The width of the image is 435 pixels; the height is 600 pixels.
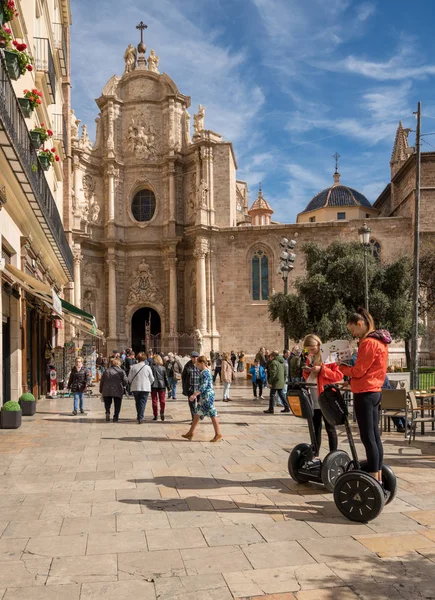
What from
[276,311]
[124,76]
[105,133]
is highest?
[124,76]

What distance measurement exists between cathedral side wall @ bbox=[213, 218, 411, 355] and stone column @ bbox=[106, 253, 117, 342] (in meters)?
6.54

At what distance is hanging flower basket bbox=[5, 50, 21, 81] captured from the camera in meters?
9.97

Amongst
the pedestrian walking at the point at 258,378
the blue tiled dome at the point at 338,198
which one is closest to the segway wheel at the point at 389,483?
the pedestrian walking at the point at 258,378

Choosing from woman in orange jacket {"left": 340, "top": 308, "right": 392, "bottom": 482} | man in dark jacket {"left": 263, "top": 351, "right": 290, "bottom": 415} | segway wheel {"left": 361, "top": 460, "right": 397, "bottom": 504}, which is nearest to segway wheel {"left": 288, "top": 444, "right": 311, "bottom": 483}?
segway wheel {"left": 361, "top": 460, "right": 397, "bottom": 504}

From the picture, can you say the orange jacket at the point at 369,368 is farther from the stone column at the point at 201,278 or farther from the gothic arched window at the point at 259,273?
the gothic arched window at the point at 259,273

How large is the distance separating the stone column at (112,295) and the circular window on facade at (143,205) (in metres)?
3.74

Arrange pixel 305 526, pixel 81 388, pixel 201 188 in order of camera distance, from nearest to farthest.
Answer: pixel 305 526 → pixel 81 388 → pixel 201 188

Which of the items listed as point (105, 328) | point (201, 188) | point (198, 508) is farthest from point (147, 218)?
point (198, 508)

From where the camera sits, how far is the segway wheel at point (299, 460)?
675cm

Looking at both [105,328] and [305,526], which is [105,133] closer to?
[105,328]

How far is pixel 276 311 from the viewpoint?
26.1 metres

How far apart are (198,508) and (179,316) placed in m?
32.4

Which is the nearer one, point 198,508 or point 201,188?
point 198,508

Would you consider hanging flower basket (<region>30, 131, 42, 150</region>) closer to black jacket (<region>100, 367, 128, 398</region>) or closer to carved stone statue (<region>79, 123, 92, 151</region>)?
black jacket (<region>100, 367, 128, 398</region>)
